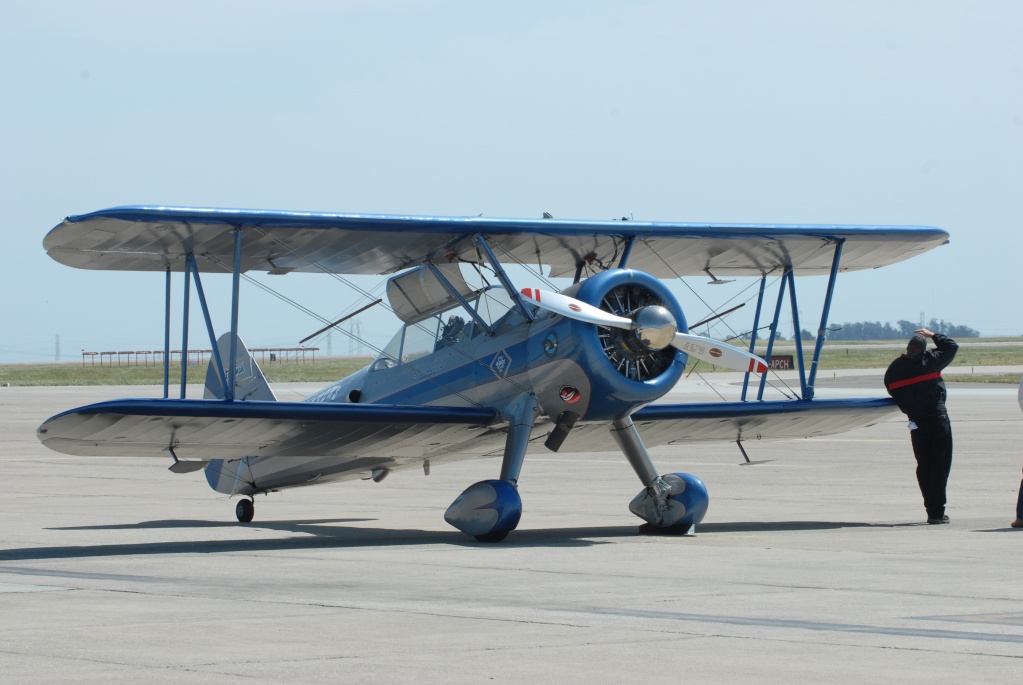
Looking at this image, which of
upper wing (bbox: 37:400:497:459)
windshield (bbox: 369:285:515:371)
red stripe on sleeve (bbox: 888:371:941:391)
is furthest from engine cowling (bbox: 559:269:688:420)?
red stripe on sleeve (bbox: 888:371:941:391)

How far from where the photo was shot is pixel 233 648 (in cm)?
675

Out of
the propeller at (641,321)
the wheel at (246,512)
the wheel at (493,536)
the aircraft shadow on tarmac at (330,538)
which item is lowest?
the wheel at (246,512)

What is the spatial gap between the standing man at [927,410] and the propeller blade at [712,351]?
174 centimetres

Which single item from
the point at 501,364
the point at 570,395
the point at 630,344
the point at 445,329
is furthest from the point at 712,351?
the point at 445,329

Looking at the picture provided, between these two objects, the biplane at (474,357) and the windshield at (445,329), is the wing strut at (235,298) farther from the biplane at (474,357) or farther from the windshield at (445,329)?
the windshield at (445,329)

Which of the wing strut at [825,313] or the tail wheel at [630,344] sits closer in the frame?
the tail wheel at [630,344]

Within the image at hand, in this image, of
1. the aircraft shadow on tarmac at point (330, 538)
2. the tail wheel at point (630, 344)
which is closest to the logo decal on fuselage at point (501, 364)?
the tail wheel at point (630, 344)

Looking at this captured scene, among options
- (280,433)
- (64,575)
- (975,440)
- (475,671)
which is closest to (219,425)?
(280,433)

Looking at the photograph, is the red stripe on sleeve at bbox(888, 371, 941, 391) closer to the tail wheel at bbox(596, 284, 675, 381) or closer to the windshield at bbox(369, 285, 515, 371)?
the tail wheel at bbox(596, 284, 675, 381)

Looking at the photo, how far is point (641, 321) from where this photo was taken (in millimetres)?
12727

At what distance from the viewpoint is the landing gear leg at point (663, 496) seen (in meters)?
13.6

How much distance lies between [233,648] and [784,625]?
285cm

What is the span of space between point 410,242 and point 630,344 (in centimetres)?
270

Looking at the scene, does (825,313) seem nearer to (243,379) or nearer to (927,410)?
(927,410)
